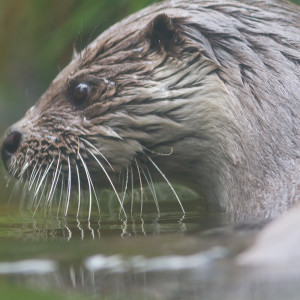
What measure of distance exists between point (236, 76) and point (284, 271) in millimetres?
1527

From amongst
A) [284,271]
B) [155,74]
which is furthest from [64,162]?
[284,271]

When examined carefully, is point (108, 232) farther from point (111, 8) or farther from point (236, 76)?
point (111, 8)

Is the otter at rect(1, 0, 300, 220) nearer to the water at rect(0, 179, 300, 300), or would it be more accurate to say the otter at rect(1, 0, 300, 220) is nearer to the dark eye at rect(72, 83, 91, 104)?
the dark eye at rect(72, 83, 91, 104)

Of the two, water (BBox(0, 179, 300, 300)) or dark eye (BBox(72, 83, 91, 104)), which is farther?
dark eye (BBox(72, 83, 91, 104))

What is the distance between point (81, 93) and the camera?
3236 millimetres

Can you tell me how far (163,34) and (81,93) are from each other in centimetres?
47

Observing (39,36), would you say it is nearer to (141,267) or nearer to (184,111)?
(184,111)

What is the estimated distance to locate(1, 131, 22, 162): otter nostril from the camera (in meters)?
3.29

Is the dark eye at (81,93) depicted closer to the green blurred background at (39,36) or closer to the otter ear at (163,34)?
the otter ear at (163,34)

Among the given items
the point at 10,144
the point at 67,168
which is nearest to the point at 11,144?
the point at 10,144

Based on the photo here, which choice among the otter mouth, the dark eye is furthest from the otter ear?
the otter mouth

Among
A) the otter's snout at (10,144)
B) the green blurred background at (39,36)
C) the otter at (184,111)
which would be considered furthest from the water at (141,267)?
the green blurred background at (39,36)

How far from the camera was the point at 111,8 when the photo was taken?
5281 mm

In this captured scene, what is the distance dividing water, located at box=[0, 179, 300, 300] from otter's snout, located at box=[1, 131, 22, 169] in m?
0.84
